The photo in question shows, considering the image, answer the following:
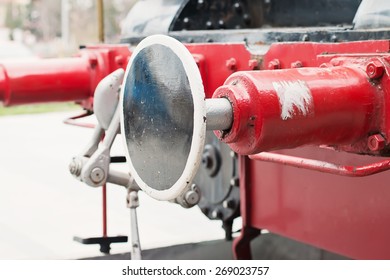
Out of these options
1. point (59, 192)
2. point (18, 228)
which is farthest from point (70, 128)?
point (18, 228)

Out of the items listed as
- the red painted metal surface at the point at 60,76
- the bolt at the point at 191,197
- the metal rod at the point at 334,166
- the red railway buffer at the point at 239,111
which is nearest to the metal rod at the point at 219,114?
the red railway buffer at the point at 239,111

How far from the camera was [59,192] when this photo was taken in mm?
5695

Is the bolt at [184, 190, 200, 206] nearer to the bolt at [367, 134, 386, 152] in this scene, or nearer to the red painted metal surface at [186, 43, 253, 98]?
the red painted metal surface at [186, 43, 253, 98]

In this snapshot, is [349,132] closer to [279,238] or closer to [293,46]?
[293,46]

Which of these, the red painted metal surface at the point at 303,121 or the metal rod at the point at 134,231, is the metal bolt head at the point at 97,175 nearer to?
the metal rod at the point at 134,231

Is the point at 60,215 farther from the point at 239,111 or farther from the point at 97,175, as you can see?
the point at 239,111

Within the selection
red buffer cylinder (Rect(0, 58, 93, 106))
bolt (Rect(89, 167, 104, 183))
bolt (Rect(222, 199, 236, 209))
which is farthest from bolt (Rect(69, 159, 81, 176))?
bolt (Rect(222, 199, 236, 209))

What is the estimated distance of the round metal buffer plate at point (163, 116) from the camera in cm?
139

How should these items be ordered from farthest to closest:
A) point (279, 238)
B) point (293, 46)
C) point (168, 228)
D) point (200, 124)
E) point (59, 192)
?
point (59, 192), point (168, 228), point (279, 238), point (293, 46), point (200, 124)

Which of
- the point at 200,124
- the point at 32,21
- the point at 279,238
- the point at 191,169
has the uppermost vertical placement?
the point at 200,124

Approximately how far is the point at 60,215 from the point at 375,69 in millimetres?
3767

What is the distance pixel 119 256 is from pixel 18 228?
1.78m

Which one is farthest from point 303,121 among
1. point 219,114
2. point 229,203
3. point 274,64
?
point 229,203

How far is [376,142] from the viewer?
1.46m
